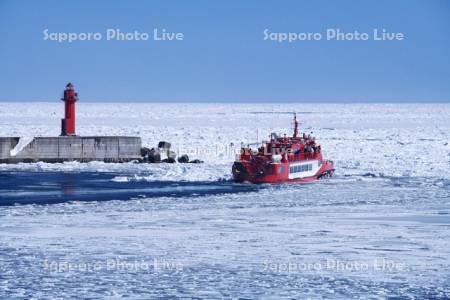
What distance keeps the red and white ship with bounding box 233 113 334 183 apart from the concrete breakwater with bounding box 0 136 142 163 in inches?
252

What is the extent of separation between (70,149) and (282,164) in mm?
9313

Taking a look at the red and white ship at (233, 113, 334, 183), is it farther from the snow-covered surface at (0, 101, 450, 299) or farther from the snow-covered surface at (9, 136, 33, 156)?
the snow-covered surface at (9, 136, 33, 156)

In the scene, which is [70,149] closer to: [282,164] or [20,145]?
[20,145]

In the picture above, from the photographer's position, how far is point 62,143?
2981 cm

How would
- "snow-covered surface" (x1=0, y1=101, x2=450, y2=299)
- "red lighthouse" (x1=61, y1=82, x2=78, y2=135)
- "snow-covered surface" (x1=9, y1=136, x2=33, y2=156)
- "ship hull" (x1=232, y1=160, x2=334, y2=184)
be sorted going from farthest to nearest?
"red lighthouse" (x1=61, y1=82, x2=78, y2=135) → "snow-covered surface" (x1=9, y1=136, x2=33, y2=156) → "ship hull" (x1=232, y1=160, x2=334, y2=184) → "snow-covered surface" (x1=0, y1=101, x2=450, y2=299)

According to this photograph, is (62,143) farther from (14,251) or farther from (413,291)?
(413,291)

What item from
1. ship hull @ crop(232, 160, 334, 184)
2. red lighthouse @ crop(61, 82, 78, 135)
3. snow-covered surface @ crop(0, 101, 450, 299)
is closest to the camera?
snow-covered surface @ crop(0, 101, 450, 299)

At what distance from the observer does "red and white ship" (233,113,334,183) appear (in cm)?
2323

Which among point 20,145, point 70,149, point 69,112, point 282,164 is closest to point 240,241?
point 282,164

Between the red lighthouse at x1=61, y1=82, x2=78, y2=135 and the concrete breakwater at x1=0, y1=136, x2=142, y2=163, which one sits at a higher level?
the red lighthouse at x1=61, y1=82, x2=78, y2=135

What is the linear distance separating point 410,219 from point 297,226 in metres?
2.05

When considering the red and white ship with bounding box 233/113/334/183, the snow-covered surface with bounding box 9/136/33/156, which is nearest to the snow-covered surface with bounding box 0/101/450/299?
the red and white ship with bounding box 233/113/334/183

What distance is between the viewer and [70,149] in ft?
98.3

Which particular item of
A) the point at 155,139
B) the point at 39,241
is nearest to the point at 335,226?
the point at 39,241
